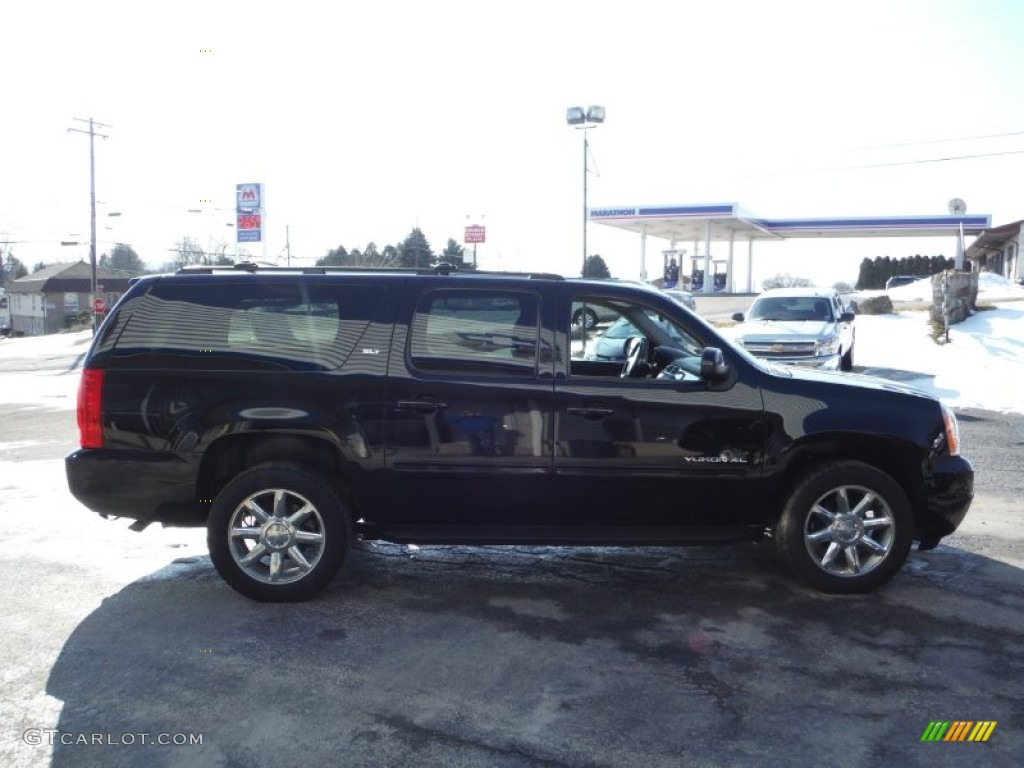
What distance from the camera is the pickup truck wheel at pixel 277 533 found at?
4.97 m

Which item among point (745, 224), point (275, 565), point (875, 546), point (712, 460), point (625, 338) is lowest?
point (275, 565)

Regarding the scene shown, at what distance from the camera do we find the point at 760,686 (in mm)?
3996

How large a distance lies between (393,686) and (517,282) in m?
2.42

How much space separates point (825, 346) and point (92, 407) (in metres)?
11.7

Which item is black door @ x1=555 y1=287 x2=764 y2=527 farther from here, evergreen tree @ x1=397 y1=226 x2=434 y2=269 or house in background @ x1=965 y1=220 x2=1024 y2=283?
evergreen tree @ x1=397 y1=226 x2=434 y2=269

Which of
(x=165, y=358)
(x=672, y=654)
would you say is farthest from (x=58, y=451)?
(x=672, y=654)

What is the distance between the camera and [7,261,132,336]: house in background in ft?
276

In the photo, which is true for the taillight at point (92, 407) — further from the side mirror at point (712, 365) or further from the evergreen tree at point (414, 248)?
the evergreen tree at point (414, 248)

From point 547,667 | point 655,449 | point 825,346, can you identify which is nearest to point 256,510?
point 547,667

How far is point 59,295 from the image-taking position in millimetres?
85438

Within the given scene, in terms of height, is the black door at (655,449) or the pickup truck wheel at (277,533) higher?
the black door at (655,449)

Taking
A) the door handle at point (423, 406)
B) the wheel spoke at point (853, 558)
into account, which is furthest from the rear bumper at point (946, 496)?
the door handle at point (423, 406)

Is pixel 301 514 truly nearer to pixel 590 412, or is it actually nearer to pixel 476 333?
pixel 476 333

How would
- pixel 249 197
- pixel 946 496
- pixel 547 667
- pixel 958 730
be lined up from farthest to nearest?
pixel 249 197, pixel 946 496, pixel 547 667, pixel 958 730
